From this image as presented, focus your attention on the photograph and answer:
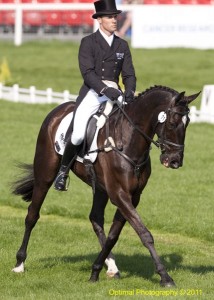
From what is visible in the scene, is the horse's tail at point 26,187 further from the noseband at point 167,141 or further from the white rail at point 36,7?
Result: the white rail at point 36,7

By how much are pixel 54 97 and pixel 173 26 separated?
9723mm

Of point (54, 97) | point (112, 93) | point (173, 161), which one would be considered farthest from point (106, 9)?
point (54, 97)

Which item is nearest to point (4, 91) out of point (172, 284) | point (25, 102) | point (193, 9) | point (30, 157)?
point (25, 102)

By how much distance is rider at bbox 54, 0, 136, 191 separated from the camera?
1109cm

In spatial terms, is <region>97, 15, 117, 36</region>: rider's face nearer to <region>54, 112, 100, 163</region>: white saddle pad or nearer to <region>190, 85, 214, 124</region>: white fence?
<region>54, 112, 100, 163</region>: white saddle pad

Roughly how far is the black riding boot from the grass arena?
1044mm

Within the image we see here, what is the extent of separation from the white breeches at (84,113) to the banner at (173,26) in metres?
27.2

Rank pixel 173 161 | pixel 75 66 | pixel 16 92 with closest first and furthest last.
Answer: pixel 173 161 → pixel 16 92 → pixel 75 66

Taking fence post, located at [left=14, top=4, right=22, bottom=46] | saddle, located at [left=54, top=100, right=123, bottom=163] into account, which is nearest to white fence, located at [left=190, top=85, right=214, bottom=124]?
fence post, located at [left=14, top=4, right=22, bottom=46]

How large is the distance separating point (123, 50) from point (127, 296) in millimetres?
3025

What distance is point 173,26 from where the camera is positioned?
1580 inches

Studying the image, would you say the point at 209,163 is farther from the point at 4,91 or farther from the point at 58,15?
the point at 58,15

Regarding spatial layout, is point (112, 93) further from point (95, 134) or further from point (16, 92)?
point (16, 92)

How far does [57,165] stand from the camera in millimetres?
12094
